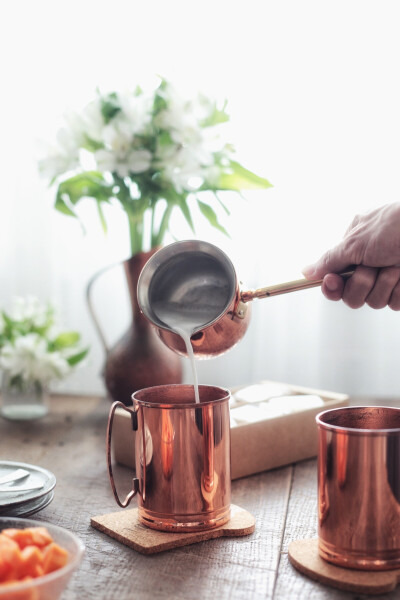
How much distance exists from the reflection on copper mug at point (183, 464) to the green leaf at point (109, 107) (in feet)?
2.14

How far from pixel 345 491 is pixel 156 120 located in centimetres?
82

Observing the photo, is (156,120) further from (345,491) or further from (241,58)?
(345,491)

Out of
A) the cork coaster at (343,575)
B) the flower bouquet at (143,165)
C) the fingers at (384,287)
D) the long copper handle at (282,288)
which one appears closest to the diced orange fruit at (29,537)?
the cork coaster at (343,575)

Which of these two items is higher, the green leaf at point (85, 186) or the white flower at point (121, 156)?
the white flower at point (121, 156)

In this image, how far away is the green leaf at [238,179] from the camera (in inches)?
54.6

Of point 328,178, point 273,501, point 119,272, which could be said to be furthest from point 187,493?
point 119,272

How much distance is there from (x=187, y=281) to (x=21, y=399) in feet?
2.06

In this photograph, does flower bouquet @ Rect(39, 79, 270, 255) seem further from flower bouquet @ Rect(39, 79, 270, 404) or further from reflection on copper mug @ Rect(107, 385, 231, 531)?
reflection on copper mug @ Rect(107, 385, 231, 531)

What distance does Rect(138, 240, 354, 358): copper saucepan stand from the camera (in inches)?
36.0

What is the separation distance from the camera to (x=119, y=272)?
75.2 inches

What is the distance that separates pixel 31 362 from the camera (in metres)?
1.43

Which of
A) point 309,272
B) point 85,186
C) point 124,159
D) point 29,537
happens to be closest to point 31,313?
point 85,186

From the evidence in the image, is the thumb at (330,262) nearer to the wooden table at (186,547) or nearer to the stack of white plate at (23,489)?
the wooden table at (186,547)

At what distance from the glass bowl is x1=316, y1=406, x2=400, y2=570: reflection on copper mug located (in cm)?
26
